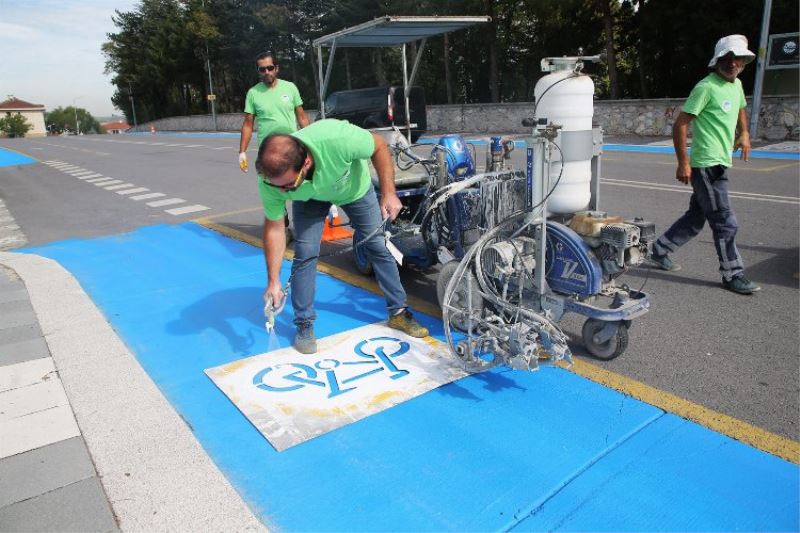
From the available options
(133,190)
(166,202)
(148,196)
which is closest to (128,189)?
Result: (133,190)

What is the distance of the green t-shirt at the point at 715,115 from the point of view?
175 inches

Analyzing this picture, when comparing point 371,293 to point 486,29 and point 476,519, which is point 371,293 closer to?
point 476,519

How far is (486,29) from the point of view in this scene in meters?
29.3

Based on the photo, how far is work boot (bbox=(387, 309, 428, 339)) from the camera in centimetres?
395

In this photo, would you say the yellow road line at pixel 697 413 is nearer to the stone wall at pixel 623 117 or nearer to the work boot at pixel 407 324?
the work boot at pixel 407 324

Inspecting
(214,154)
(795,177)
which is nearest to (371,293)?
(795,177)

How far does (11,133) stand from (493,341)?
124m

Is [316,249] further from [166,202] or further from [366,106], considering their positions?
[166,202]

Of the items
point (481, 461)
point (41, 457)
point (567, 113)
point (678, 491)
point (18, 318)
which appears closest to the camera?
point (678, 491)

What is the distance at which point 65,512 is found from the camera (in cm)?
240

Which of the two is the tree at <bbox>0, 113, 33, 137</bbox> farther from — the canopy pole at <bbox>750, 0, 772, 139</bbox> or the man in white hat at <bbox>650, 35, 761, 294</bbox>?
the man in white hat at <bbox>650, 35, 761, 294</bbox>

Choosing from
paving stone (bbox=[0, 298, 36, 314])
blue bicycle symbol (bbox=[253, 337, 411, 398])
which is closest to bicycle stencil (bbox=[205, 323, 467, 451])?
blue bicycle symbol (bbox=[253, 337, 411, 398])

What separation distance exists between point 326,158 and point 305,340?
127 cm

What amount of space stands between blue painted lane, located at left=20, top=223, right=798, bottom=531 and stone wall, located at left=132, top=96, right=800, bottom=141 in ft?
24.9
